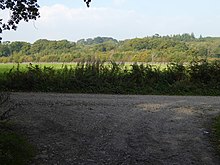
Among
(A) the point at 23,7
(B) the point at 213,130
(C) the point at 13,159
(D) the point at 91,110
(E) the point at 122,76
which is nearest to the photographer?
(C) the point at 13,159

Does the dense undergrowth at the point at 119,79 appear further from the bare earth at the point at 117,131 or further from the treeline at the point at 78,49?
the treeline at the point at 78,49

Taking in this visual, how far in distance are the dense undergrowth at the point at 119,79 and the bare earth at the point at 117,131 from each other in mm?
A: 3319

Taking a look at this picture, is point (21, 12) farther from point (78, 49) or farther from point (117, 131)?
point (78, 49)

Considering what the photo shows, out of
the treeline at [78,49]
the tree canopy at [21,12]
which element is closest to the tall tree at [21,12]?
the tree canopy at [21,12]

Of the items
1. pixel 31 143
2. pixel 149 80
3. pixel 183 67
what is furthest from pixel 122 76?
pixel 31 143

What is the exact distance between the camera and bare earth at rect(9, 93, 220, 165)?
565 centimetres

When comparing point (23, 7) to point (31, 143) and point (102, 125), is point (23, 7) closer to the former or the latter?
point (102, 125)

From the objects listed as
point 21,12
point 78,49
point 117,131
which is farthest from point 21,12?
point 78,49

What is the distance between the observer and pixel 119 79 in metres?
15.6

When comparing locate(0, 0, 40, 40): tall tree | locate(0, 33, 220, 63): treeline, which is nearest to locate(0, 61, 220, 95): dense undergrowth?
locate(0, 0, 40, 40): tall tree

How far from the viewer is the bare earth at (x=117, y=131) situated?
222 inches

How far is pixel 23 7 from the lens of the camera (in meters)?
12.6

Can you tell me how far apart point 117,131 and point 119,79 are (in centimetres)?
834

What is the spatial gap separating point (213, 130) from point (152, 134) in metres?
1.56
